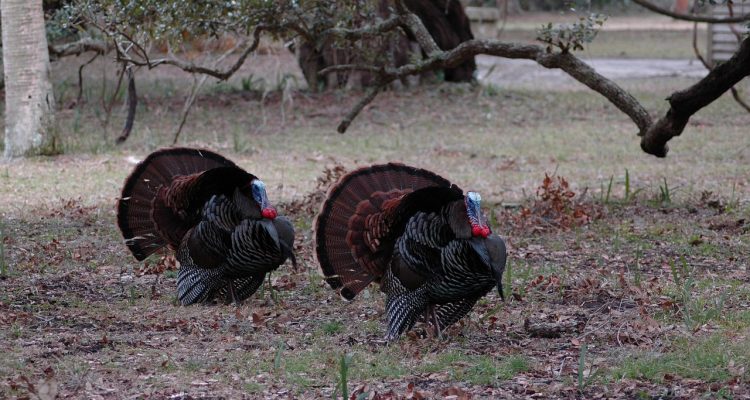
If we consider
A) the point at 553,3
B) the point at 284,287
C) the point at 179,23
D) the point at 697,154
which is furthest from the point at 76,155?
the point at 553,3

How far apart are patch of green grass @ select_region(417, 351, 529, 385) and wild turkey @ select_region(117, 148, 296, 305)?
1233 mm

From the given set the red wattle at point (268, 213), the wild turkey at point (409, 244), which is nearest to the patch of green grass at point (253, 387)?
the wild turkey at point (409, 244)

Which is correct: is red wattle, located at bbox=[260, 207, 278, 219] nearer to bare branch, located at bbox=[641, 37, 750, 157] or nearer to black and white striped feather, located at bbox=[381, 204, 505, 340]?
black and white striped feather, located at bbox=[381, 204, 505, 340]

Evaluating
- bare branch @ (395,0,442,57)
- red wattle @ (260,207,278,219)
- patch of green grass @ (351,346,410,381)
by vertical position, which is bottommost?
patch of green grass @ (351,346,410,381)

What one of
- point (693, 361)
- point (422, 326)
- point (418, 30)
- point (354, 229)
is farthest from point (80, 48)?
point (693, 361)

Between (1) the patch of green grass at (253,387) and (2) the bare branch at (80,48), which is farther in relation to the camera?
(2) the bare branch at (80,48)

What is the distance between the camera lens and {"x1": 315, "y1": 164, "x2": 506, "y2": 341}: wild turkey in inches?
199

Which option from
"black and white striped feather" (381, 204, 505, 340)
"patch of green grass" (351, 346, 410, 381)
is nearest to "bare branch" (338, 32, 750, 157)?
"black and white striped feather" (381, 204, 505, 340)

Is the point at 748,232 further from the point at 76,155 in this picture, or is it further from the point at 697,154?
the point at 76,155

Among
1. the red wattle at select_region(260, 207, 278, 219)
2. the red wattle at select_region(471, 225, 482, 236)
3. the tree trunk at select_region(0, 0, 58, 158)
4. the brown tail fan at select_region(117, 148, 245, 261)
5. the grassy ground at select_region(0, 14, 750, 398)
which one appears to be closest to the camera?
the grassy ground at select_region(0, 14, 750, 398)

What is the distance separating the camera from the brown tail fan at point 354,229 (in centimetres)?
557

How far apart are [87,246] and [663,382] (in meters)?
4.55

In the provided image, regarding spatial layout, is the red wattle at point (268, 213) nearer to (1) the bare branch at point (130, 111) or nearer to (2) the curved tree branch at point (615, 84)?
(2) the curved tree branch at point (615, 84)

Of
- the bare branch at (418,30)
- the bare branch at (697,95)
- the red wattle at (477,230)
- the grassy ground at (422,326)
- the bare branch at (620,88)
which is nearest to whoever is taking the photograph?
the grassy ground at (422,326)
